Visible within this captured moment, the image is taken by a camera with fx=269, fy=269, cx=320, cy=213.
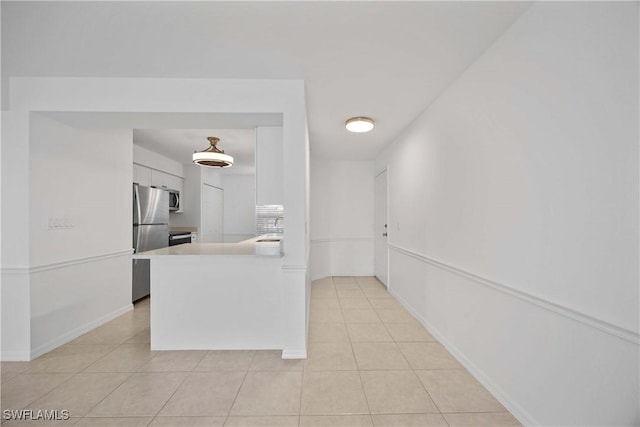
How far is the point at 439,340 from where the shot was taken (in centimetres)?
262

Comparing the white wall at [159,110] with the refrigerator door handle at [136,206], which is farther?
the refrigerator door handle at [136,206]

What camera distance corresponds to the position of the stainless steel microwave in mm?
5164

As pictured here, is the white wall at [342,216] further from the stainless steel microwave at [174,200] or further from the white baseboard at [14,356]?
the white baseboard at [14,356]

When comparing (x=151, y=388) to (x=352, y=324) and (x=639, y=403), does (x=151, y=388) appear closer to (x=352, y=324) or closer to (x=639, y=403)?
(x=352, y=324)

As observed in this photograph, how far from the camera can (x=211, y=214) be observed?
20.4 feet

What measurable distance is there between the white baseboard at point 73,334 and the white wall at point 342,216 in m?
3.16

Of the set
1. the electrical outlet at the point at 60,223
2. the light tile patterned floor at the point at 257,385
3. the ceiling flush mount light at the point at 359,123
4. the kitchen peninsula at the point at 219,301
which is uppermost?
the ceiling flush mount light at the point at 359,123

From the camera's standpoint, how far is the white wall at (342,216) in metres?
5.34

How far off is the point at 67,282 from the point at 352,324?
2.95 meters

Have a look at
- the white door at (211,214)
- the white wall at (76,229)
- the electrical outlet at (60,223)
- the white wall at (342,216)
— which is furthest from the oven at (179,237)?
the white wall at (342,216)

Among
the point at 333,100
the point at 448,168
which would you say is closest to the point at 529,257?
the point at 448,168

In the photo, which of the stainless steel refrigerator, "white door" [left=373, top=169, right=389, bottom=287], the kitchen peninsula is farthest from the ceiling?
"white door" [left=373, top=169, right=389, bottom=287]

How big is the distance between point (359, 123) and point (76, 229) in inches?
128

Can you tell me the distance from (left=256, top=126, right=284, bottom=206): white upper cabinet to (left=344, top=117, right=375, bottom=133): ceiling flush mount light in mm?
997
